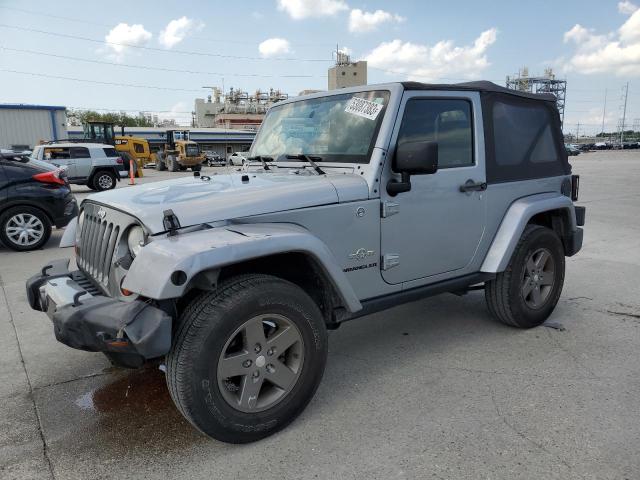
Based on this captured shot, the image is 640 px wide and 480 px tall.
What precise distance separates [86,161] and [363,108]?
1714cm

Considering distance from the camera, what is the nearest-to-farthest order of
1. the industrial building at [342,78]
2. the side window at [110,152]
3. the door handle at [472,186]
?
the door handle at [472,186]
the industrial building at [342,78]
the side window at [110,152]

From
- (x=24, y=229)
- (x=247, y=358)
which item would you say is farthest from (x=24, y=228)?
(x=247, y=358)

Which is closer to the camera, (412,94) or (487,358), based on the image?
(412,94)

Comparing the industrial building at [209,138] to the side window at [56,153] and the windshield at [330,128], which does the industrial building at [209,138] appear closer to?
the side window at [56,153]

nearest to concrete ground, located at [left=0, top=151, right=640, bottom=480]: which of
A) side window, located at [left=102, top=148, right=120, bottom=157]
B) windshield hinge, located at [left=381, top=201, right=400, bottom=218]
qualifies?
windshield hinge, located at [left=381, top=201, right=400, bottom=218]

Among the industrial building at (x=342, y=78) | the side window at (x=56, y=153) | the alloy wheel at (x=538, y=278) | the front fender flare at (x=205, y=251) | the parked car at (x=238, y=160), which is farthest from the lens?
the side window at (x=56, y=153)

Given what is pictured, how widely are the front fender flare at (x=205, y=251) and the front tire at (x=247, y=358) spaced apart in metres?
0.20

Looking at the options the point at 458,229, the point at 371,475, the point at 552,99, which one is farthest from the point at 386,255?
the point at 552,99

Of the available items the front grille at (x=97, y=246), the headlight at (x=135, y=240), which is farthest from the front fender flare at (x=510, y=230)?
the front grille at (x=97, y=246)

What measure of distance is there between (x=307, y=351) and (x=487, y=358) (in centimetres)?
163

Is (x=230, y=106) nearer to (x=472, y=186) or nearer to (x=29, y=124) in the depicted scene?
(x=29, y=124)

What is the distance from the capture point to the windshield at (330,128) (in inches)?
129

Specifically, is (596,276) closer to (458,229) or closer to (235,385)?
(458,229)

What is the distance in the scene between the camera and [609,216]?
10414 mm
